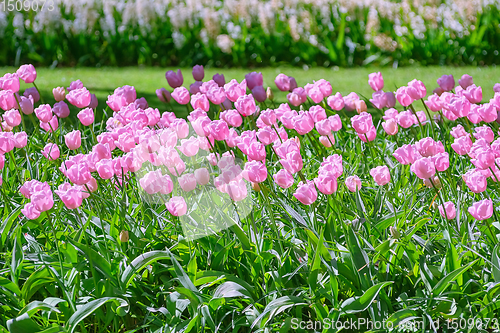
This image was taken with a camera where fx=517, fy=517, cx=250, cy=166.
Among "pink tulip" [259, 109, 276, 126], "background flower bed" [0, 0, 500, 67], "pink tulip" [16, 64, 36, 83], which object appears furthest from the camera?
"background flower bed" [0, 0, 500, 67]

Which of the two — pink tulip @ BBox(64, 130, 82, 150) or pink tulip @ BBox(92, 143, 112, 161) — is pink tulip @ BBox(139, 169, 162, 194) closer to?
pink tulip @ BBox(92, 143, 112, 161)

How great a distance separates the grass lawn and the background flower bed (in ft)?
1.37

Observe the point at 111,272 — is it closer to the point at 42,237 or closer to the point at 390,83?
the point at 42,237

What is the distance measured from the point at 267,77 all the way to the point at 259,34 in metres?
1.50

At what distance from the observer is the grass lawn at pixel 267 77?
6.65 metres

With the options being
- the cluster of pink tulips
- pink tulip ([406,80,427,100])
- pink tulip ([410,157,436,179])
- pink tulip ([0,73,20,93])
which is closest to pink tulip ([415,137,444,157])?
the cluster of pink tulips

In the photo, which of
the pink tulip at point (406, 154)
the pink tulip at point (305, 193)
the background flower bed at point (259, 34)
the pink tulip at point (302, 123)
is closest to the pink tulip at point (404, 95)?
the pink tulip at point (302, 123)

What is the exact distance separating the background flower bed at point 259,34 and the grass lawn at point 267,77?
16.4 inches

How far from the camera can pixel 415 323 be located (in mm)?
1645

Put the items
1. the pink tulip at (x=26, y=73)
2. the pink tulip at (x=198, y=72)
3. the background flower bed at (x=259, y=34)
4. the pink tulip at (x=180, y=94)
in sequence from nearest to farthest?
the pink tulip at (x=180, y=94)
the pink tulip at (x=26, y=73)
the pink tulip at (x=198, y=72)
the background flower bed at (x=259, y=34)

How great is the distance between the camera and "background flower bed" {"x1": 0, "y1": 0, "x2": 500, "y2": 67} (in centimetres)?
851

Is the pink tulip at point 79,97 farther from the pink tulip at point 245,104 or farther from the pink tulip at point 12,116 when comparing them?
the pink tulip at point 245,104

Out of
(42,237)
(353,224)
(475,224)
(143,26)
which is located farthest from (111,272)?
(143,26)

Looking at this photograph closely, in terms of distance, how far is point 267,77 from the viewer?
7770mm
